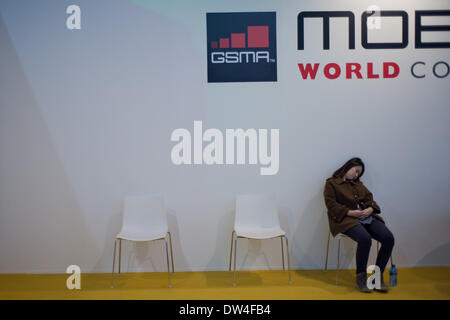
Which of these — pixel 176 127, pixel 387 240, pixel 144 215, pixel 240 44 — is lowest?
pixel 387 240

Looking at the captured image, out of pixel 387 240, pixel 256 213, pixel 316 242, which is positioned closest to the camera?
pixel 387 240

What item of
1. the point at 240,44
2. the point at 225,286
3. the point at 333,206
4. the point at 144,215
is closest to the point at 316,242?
the point at 333,206

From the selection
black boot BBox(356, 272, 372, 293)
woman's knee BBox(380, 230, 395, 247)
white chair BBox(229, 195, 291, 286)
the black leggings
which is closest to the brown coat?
the black leggings

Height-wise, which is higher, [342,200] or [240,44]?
[240,44]

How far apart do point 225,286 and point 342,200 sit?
138 centimetres

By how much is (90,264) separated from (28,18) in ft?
8.51

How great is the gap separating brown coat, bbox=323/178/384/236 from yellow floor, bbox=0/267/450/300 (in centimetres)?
56

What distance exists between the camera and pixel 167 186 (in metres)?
4.28

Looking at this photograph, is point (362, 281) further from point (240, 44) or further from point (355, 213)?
point (240, 44)

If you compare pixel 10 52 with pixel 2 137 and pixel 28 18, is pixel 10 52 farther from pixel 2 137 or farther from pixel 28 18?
pixel 2 137

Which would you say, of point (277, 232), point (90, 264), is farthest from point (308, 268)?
point (90, 264)

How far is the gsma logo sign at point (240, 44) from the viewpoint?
4.22 meters

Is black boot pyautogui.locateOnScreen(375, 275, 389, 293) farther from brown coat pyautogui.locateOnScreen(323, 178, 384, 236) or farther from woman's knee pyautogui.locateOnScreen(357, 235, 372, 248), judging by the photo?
brown coat pyautogui.locateOnScreen(323, 178, 384, 236)

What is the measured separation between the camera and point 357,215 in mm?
3826
